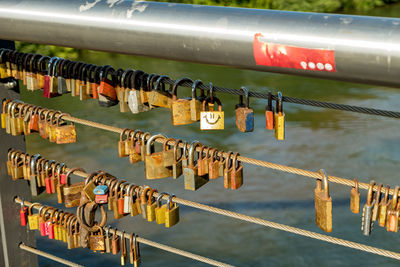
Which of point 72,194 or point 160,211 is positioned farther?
point 72,194

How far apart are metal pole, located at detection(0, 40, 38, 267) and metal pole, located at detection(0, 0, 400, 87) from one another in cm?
97

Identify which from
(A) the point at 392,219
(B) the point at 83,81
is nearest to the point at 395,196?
(A) the point at 392,219

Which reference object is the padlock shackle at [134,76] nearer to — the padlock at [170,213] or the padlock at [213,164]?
the padlock at [213,164]

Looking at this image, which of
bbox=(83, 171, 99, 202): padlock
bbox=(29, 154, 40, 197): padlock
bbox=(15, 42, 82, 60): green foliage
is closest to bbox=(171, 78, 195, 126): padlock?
bbox=(83, 171, 99, 202): padlock

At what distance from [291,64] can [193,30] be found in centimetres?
21

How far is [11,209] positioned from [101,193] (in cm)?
49

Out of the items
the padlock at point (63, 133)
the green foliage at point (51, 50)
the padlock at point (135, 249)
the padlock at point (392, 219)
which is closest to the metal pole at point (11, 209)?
the padlock at point (63, 133)

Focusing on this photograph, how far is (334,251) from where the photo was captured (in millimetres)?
5059

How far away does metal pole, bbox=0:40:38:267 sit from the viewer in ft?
7.76

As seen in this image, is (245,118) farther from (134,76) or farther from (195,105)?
(134,76)

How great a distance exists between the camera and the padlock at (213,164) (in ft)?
6.51

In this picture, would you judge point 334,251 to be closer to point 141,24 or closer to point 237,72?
point 141,24

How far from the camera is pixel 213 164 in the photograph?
200 cm

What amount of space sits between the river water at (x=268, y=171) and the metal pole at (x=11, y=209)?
8.31 feet
